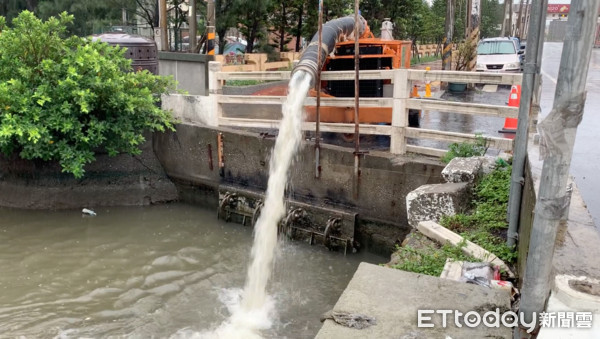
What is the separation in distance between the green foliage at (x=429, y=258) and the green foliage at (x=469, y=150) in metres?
2.46

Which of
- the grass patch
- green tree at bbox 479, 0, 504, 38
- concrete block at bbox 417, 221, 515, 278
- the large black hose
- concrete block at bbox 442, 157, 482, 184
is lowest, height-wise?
concrete block at bbox 417, 221, 515, 278

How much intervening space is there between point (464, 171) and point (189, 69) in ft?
26.3

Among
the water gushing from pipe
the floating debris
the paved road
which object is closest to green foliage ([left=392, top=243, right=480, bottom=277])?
the floating debris

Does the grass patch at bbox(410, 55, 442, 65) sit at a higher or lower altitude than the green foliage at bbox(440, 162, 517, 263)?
higher

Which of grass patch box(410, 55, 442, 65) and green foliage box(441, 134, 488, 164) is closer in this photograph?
green foliage box(441, 134, 488, 164)

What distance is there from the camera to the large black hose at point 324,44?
7.78 m

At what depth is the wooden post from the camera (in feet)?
23.6

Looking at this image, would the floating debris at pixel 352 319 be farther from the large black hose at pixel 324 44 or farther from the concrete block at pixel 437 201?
the large black hose at pixel 324 44

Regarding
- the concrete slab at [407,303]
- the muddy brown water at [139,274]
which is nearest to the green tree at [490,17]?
the muddy brown water at [139,274]

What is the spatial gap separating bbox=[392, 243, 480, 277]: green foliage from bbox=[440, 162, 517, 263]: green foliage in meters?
0.28

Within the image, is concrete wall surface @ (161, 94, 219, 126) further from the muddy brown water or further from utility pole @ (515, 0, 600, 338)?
utility pole @ (515, 0, 600, 338)

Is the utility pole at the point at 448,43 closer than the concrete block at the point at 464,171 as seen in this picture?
No

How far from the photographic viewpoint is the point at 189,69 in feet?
39.9

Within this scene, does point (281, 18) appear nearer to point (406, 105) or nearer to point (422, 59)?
point (406, 105)
